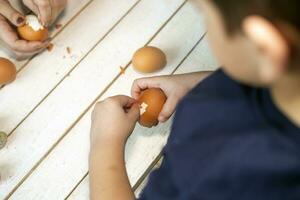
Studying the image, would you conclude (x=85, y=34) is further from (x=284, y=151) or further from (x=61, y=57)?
(x=284, y=151)

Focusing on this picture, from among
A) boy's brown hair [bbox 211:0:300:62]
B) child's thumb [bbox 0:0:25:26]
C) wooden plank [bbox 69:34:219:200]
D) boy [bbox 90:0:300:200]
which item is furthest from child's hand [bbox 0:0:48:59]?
boy's brown hair [bbox 211:0:300:62]

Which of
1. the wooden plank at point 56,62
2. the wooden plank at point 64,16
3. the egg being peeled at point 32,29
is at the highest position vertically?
the egg being peeled at point 32,29

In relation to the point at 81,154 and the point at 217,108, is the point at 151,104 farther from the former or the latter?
the point at 217,108

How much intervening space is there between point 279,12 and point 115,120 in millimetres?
504

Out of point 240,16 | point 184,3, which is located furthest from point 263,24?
point 184,3

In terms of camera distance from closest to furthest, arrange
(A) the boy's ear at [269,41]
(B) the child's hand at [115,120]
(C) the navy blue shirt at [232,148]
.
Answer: (A) the boy's ear at [269,41] < (C) the navy blue shirt at [232,148] < (B) the child's hand at [115,120]

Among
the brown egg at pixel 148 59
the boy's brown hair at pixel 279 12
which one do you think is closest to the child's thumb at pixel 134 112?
the brown egg at pixel 148 59

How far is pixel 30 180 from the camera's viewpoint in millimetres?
862

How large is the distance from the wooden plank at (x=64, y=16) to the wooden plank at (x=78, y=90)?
0.16 feet

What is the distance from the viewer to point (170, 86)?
0.86 meters

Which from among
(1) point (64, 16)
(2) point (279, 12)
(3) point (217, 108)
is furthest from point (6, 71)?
(2) point (279, 12)

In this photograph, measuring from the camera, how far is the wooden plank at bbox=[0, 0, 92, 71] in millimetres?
998

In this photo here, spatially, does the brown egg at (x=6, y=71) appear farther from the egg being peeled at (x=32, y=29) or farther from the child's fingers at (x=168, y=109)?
the child's fingers at (x=168, y=109)

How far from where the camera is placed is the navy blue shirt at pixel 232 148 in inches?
20.3
